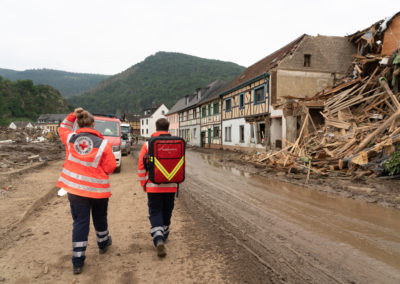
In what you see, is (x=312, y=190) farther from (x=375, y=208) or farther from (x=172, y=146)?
(x=172, y=146)

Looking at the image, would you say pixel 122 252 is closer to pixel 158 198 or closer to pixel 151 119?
pixel 158 198

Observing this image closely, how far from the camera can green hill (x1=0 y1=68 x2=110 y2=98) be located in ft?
492

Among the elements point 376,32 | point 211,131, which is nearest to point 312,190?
A: point 376,32

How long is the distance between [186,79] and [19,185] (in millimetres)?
97220

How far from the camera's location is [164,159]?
10.7ft

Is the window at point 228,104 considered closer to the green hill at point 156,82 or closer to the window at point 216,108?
the window at point 216,108

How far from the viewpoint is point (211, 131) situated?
94.6 feet

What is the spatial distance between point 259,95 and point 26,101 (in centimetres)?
11158

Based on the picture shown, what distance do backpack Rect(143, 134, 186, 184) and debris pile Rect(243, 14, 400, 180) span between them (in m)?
7.04

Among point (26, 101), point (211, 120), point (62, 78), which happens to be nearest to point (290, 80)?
point (211, 120)

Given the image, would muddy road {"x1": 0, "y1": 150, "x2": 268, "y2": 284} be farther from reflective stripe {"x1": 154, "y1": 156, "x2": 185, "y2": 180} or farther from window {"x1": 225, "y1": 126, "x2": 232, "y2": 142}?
window {"x1": 225, "y1": 126, "x2": 232, "y2": 142}

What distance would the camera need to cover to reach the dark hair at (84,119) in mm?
3160

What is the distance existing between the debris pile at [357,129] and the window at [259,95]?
4.30m

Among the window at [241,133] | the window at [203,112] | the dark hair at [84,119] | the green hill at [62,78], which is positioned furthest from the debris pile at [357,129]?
the green hill at [62,78]
